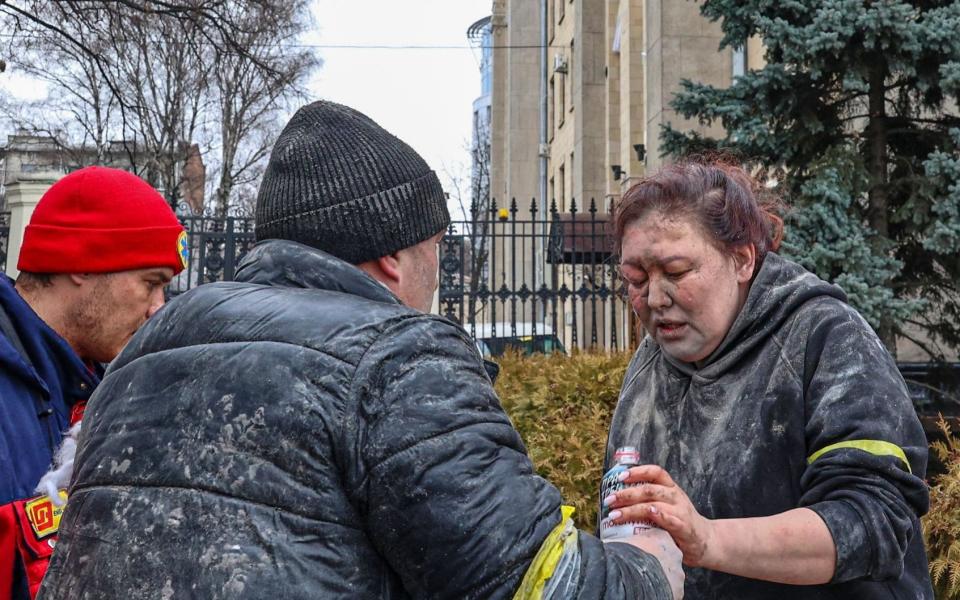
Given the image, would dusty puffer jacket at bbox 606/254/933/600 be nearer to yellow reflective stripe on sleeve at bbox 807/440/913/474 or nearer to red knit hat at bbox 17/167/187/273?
yellow reflective stripe on sleeve at bbox 807/440/913/474

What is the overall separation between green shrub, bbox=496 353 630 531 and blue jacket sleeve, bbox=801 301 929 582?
9.67ft

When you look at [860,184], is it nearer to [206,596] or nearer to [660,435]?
[660,435]

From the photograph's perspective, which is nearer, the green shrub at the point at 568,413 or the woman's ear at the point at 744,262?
the woman's ear at the point at 744,262

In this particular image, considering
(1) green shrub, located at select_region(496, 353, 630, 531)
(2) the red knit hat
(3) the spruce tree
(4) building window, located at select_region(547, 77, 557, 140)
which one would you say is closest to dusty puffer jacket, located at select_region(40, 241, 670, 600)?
(2) the red knit hat

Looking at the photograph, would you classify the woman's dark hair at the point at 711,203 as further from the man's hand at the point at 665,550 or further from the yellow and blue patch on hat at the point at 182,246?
A: the yellow and blue patch on hat at the point at 182,246

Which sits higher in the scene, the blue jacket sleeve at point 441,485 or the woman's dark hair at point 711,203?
the woman's dark hair at point 711,203

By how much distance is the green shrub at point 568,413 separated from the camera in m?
5.07

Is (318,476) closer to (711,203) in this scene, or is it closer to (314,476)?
(314,476)

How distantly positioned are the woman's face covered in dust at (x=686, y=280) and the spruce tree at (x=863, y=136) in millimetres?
5249

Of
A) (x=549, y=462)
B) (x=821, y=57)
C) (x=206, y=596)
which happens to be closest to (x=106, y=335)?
(x=206, y=596)

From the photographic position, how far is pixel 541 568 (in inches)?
52.5

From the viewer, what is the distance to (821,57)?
295 inches

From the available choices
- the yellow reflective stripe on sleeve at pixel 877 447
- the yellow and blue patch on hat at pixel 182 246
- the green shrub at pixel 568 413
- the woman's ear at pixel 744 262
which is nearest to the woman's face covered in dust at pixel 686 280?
the woman's ear at pixel 744 262

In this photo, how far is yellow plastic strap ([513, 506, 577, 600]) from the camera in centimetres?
132
